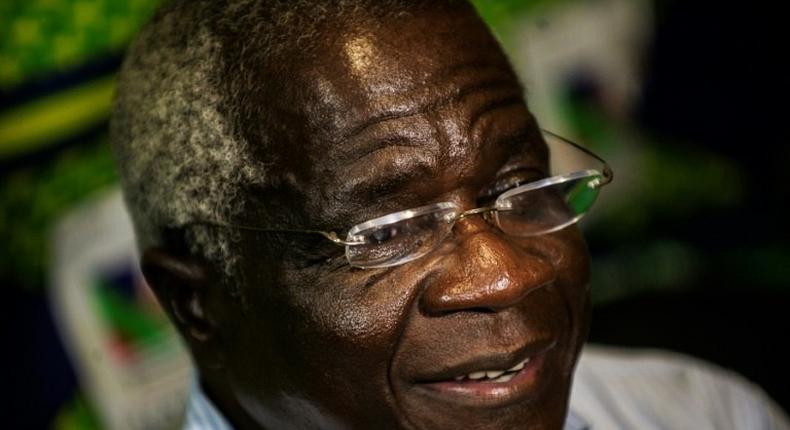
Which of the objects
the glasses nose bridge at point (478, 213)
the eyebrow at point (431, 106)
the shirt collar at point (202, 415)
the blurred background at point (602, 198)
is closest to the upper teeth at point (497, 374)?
the glasses nose bridge at point (478, 213)

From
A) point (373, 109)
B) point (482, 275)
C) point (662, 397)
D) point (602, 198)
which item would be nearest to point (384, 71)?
point (373, 109)

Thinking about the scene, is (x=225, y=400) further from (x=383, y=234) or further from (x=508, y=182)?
(x=508, y=182)

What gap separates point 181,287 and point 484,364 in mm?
549

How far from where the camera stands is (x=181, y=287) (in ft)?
5.37

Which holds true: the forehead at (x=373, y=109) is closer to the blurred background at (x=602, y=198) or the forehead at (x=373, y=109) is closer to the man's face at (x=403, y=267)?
the man's face at (x=403, y=267)

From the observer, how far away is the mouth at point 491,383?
143 centimetres

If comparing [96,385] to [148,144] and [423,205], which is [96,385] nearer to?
[148,144]

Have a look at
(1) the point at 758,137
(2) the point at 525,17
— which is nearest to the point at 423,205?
(2) the point at 525,17

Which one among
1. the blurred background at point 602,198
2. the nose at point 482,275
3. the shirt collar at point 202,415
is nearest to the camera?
the nose at point 482,275

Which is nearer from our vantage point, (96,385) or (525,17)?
(96,385)

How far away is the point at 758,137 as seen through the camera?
12.3ft

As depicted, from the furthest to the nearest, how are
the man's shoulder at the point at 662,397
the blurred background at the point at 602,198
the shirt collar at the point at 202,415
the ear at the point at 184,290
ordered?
the blurred background at the point at 602,198 < the man's shoulder at the point at 662,397 < the shirt collar at the point at 202,415 < the ear at the point at 184,290

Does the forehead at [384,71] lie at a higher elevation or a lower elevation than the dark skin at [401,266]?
higher

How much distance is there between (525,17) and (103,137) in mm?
1569
